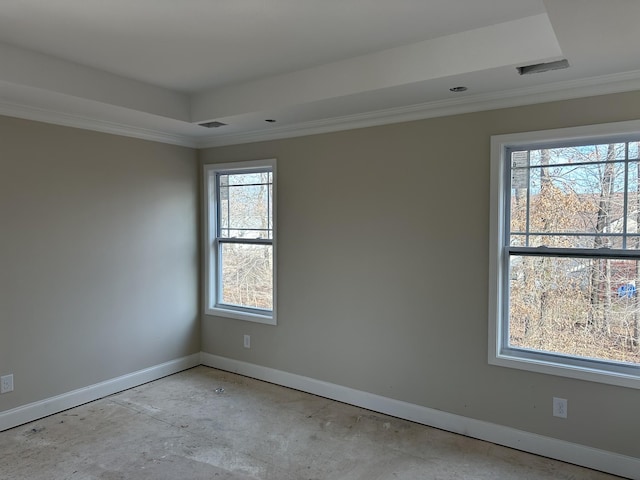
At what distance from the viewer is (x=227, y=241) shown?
15.3ft

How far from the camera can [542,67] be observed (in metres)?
2.53

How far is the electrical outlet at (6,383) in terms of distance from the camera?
3.25 meters

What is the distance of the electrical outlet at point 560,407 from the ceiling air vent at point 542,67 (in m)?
2.03

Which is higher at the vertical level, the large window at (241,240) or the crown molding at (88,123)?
the crown molding at (88,123)

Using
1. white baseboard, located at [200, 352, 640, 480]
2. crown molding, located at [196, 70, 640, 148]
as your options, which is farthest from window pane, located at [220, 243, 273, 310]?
crown molding, located at [196, 70, 640, 148]

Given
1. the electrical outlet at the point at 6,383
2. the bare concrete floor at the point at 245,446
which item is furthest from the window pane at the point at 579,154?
the electrical outlet at the point at 6,383

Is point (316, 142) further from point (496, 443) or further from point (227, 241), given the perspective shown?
point (496, 443)

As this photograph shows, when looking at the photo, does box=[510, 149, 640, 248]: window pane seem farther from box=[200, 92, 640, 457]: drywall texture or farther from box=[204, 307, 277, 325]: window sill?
box=[204, 307, 277, 325]: window sill

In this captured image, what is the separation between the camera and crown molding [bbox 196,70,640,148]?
2.65 metres

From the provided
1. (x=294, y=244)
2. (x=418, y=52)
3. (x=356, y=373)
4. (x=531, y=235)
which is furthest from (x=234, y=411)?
(x=418, y=52)

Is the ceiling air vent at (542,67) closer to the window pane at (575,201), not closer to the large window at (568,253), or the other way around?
the large window at (568,253)

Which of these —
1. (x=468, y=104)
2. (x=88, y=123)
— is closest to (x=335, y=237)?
(x=468, y=104)

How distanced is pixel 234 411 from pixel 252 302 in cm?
116

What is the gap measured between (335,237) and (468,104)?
147cm
